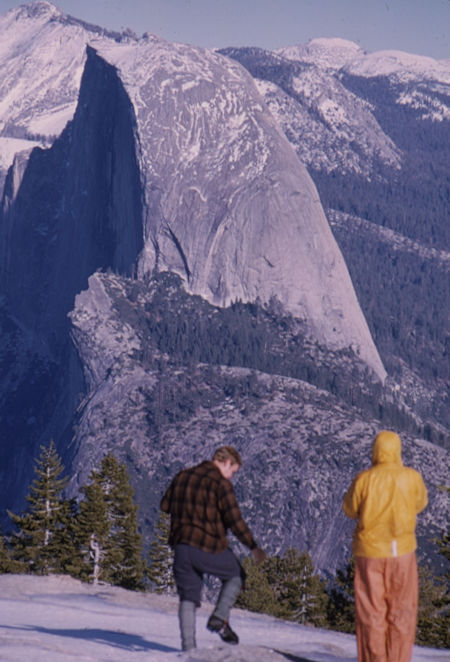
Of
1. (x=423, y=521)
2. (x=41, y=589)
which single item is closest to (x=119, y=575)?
(x=41, y=589)

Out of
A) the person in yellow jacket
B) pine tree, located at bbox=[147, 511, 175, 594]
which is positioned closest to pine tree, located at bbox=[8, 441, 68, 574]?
pine tree, located at bbox=[147, 511, 175, 594]

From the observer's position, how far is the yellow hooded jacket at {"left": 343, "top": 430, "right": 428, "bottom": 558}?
1755 centimetres

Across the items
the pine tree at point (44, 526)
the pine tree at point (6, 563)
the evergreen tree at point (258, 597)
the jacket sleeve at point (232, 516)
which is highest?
the jacket sleeve at point (232, 516)

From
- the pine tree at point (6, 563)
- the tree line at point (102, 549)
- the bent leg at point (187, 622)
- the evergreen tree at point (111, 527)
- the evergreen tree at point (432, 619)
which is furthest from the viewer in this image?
the pine tree at point (6, 563)

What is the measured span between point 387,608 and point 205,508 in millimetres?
3696

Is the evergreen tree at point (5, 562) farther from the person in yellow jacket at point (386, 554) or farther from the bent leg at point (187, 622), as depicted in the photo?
the person in yellow jacket at point (386, 554)

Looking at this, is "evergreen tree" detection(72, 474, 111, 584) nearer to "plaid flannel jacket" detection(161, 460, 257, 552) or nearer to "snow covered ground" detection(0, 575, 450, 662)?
"snow covered ground" detection(0, 575, 450, 662)

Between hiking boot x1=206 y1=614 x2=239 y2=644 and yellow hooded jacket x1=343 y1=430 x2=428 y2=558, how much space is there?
3.32 meters

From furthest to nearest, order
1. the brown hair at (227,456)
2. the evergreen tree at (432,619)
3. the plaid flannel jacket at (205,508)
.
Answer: the evergreen tree at (432,619), the brown hair at (227,456), the plaid flannel jacket at (205,508)

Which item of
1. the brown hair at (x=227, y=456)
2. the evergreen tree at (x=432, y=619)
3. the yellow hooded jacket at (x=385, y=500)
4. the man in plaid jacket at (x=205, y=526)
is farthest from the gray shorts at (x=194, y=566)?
the evergreen tree at (x=432, y=619)

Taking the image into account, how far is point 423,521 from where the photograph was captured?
182 metres

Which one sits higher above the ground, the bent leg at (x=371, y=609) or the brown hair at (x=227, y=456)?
the brown hair at (x=227, y=456)

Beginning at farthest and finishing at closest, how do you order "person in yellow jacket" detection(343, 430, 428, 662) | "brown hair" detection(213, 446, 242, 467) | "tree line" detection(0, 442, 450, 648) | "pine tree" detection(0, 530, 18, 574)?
1. "pine tree" detection(0, 530, 18, 574)
2. "tree line" detection(0, 442, 450, 648)
3. "brown hair" detection(213, 446, 242, 467)
4. "person in yellow jacket" detection(343, 430, 428, 662)

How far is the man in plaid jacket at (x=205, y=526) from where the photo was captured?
18.8m
